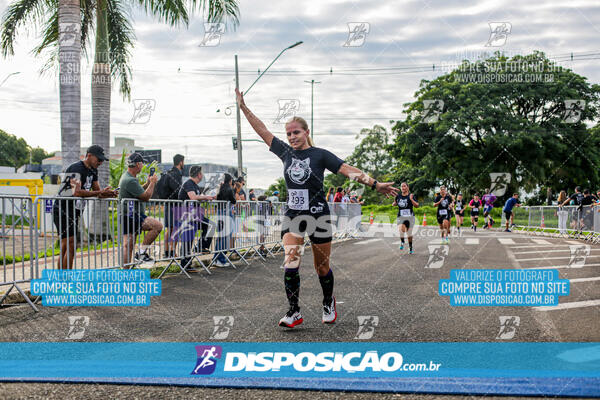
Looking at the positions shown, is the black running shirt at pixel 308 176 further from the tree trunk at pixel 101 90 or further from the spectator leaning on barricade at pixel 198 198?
the tree trunk at pixel 101 90

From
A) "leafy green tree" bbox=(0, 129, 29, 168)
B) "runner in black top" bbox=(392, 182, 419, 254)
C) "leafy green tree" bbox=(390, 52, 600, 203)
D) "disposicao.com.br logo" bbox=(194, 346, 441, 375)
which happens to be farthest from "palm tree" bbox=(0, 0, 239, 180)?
"leafy green tree" bbox=(0, 129, 29, 168)

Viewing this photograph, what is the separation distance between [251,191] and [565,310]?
553 inches

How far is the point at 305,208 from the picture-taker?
5055 mm

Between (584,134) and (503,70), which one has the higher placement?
(503,70)

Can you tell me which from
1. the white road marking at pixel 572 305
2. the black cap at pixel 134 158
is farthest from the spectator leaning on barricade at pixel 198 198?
the white road marking at pixel 572 305

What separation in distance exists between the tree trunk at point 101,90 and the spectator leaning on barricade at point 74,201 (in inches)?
274

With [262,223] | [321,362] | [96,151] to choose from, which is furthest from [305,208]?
[262,223]

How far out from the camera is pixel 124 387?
11.0 feet

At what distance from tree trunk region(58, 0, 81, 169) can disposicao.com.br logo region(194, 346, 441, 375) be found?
381 inches

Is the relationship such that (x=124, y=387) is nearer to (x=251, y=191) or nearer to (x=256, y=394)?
(x=256, y=394)

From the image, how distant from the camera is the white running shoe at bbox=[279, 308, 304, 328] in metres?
4.91

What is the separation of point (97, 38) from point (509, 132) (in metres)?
28.5

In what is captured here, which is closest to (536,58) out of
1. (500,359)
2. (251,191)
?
(251,191)

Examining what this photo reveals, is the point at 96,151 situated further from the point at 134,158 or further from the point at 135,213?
the point at 135,213
